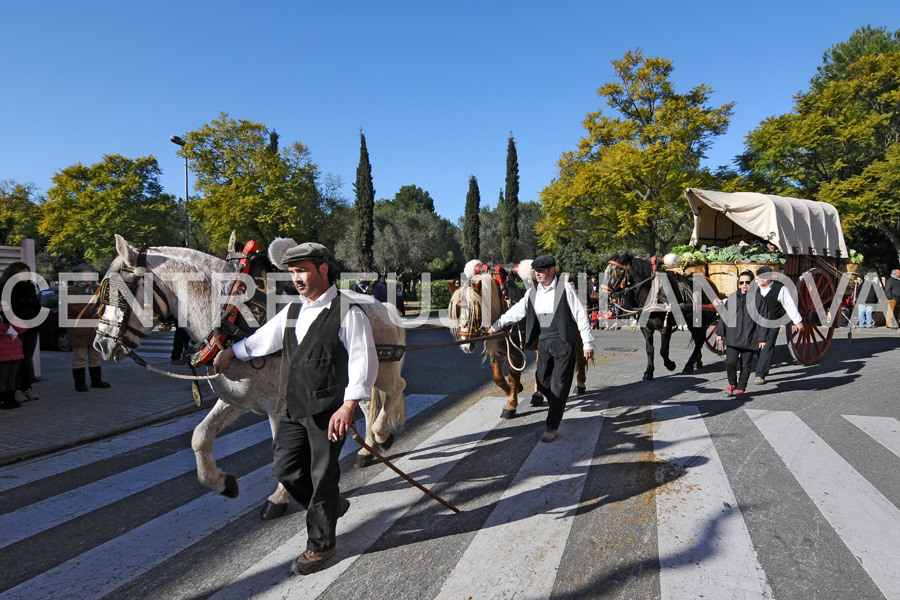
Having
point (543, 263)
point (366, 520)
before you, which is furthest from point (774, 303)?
point (366, 520)

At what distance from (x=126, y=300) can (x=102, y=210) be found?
41.3 metres

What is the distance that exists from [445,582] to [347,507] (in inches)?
40.8

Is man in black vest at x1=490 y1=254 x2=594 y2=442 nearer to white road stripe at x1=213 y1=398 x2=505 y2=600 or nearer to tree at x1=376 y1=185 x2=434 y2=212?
white road stripe at x1=213 y1=398 x2=505 y2=600

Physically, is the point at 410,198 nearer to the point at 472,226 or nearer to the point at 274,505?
the point at 472,226

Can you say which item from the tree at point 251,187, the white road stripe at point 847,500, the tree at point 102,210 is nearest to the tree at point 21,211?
the tree at point 102,210

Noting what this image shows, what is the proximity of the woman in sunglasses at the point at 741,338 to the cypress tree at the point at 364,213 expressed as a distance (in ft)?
93.2

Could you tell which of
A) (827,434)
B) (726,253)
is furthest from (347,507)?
(726,253)

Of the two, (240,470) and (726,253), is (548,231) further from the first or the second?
(240,470)

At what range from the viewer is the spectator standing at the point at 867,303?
1620cm

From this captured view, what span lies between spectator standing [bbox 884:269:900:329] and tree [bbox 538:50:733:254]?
8.22 m

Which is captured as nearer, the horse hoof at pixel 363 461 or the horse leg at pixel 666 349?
the horse hoof at pixel 363 461

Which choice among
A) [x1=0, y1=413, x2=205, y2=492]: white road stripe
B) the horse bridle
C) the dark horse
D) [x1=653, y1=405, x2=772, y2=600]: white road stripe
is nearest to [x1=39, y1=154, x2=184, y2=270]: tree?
Result: [x1=0, y1=413, x2=205, y2=492]: white road stripe

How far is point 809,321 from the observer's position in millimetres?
9289

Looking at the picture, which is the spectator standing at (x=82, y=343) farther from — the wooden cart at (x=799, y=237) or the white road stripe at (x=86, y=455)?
the wooden cart at (x=799, y=237)
